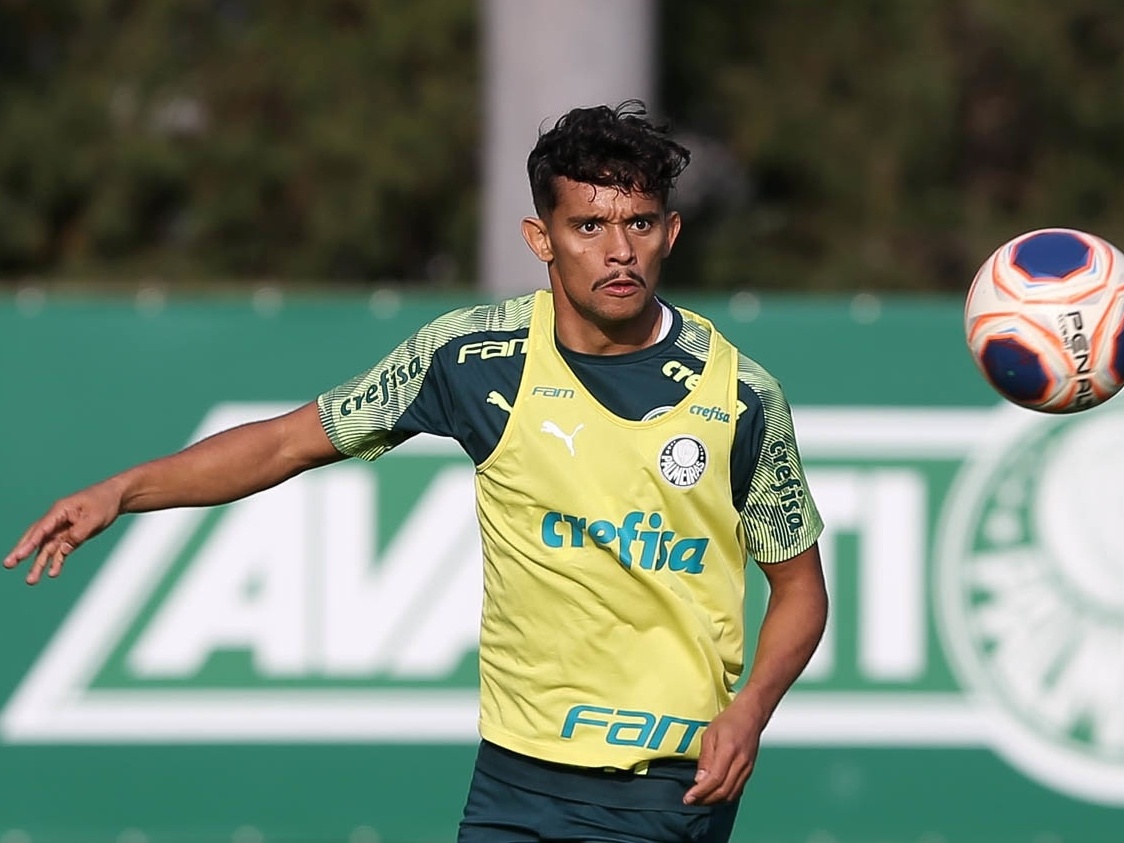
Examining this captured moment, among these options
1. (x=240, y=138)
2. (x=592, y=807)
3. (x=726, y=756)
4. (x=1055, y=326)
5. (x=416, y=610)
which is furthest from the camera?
(x=240, y=138)

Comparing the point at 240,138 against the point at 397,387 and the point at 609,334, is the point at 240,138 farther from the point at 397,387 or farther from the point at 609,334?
the point at 609,334

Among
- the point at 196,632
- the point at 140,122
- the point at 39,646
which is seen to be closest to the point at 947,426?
the point at 196,632

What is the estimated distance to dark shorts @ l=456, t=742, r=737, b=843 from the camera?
4395 mm

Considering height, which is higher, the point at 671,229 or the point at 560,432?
the point at 671,229

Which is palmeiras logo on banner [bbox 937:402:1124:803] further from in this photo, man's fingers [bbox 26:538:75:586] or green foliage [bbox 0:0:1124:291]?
green foliage [bbox 0:0:1124:291]

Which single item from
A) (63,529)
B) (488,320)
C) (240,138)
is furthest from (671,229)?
(240,138)

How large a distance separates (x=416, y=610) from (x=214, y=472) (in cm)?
323

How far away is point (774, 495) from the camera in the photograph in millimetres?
4414

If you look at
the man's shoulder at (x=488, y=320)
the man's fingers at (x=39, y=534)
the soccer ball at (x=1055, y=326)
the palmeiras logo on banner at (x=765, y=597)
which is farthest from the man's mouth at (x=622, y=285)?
the palmeiras logo on banner at (x=765, y=597)

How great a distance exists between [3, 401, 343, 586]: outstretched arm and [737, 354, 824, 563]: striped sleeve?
0.95 metres

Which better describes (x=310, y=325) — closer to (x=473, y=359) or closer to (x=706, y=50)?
(x=473, y=359)

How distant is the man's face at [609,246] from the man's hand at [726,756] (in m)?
0.88

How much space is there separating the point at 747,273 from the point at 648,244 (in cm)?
974

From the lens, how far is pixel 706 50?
14086 millimetres
